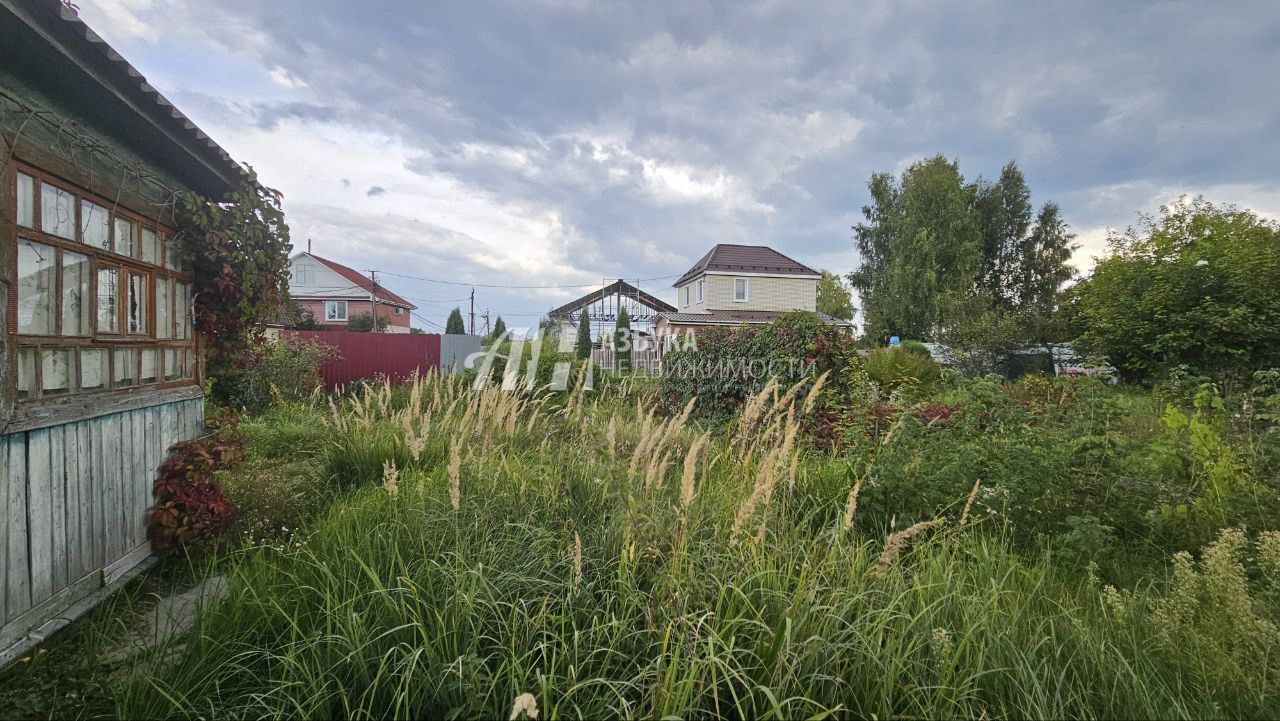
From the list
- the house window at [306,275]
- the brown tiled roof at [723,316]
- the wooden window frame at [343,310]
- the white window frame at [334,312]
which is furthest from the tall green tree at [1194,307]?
the house window at [306,275]

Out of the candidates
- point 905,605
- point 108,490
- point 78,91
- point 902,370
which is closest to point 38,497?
point 108,490

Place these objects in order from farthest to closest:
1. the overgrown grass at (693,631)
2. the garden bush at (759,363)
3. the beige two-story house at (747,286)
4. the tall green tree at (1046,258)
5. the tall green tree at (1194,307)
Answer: the tall green tree at (1046,258)
the beige two-story house at (747,286)
the tall green tree at (1194,307)
the garden bush at (759,363)
the overgrown grass at (693,631)

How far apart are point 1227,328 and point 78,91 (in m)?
17.2

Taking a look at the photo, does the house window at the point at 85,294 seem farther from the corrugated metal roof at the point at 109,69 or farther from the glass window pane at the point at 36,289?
the corrugated metal roof at the point at 109,69

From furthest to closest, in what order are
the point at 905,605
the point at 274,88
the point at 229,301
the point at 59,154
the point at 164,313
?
the point at 274,88
the point at 229,301
the point at 164,313
the point at 59,154
the point at 905,605

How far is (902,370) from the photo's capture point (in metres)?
11.4

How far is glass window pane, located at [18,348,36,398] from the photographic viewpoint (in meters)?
2.43

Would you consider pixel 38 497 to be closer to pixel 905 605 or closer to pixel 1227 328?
pixel 905 605

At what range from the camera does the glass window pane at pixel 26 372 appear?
2.43m

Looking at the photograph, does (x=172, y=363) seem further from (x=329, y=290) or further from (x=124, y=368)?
(x=329, y=290)

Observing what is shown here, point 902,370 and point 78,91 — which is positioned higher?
point 78,91

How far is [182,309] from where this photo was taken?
4.02 meters

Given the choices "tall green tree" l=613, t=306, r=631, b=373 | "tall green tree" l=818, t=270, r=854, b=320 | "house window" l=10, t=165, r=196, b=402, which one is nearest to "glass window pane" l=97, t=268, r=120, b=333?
"house window" l=10, t=165, r=196, b=402

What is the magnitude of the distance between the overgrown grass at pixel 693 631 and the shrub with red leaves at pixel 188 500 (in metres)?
1.62
